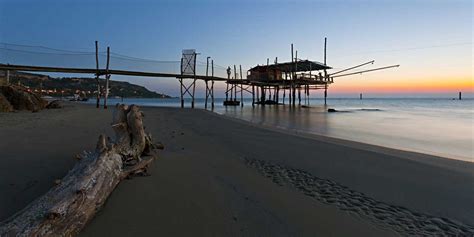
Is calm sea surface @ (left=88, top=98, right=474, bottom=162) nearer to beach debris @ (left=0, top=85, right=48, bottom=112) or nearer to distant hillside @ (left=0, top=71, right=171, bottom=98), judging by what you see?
beach debris @ (left=0, top=85, right=48, bottom=112)

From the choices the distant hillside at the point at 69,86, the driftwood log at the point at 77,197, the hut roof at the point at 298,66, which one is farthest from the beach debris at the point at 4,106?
the distant hillside at the point at 69,86

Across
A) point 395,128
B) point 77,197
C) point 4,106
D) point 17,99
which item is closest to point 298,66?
point 395,128

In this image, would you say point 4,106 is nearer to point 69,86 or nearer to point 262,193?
point 262,193

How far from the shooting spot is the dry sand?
9.30 ft

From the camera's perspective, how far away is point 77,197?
8.52 ft

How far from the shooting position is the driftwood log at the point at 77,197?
2.22m

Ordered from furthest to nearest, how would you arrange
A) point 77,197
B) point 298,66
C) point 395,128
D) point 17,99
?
1. point 298,66
2. point 395,128
3. point 17,99
4. point 77,197

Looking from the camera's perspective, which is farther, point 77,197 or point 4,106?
point 4,106

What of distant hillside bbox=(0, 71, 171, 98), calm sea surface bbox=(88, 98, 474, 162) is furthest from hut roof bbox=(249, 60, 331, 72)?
distant hillside bbox=(0, 71, 171, 98)

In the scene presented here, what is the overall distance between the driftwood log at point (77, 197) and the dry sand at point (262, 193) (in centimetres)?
15

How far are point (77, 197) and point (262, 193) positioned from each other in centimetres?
214

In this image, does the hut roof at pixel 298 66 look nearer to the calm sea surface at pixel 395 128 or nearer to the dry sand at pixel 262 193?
the calm sea surface at pixel 395 128

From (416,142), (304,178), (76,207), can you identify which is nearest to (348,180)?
(304,178)

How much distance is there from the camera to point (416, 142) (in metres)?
10.5
